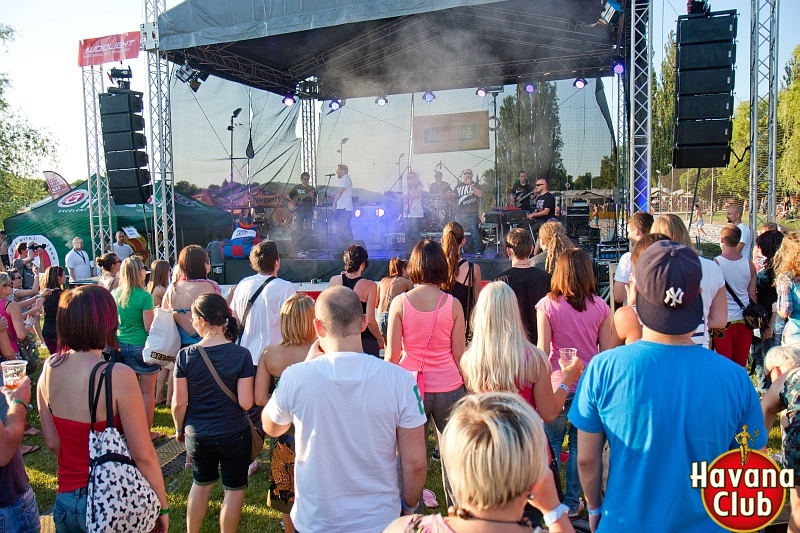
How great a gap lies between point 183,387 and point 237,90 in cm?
1052

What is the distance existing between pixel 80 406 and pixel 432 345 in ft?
5.19

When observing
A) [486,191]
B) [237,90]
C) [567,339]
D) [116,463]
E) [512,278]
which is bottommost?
[116,463]

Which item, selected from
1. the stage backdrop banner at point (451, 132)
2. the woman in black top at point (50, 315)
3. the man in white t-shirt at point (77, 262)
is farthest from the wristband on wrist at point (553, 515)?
the stage backdrop banner at point (451, 132)

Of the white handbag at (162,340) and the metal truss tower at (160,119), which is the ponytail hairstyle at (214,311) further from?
the metal truss tower at (160,119)

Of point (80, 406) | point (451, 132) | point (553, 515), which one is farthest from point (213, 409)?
point (451, 132)

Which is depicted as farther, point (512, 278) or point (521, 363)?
point (512, 278)

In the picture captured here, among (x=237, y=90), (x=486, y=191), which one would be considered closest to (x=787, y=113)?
(x=486, y=191)

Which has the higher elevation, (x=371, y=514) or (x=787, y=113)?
(x=787, y=113)

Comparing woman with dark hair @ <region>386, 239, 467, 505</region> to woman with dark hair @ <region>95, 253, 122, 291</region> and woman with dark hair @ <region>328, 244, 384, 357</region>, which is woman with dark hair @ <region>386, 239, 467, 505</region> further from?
woman with dark hair @ <region>95, 253, 122, 291</region>

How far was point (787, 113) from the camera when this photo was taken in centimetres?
2345

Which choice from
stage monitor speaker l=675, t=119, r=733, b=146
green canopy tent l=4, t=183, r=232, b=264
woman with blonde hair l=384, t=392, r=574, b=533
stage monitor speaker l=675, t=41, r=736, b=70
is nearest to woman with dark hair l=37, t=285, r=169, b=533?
woman with blonde hair l=384, t=392, r=574, b=533

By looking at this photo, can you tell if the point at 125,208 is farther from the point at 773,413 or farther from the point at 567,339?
the point at 773,413

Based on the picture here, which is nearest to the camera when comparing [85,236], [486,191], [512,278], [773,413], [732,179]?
[773,413]

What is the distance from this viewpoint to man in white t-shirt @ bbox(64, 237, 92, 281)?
10383 millimetres
